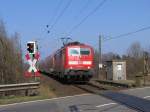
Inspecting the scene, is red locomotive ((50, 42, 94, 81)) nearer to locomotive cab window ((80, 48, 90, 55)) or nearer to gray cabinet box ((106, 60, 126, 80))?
locomotive cab window ((80, 48, 90, 55))

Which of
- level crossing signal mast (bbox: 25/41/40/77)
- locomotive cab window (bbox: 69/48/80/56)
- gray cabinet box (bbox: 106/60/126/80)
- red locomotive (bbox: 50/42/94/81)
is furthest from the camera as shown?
gray cabinet box (bbox: 106/60/126/80)

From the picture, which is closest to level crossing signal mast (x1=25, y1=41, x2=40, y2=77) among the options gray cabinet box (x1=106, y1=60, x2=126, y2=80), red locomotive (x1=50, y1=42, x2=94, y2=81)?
red locomotive (x1=50, y1=42, x2=94, y2=81)

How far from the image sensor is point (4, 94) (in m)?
28.0

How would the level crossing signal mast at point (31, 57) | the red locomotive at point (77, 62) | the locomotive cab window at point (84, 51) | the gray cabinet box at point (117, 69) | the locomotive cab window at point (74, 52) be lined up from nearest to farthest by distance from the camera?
the level crossing signal mast at point (31, 57)
the red locomotive at point (77, 62)
the locomotive cab window at point (74, 52)
the locomotive cab window at point (84, 51)
the gray cabinet box at point (117, 69)

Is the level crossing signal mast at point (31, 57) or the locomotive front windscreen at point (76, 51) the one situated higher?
the locomotive front windscreen at point (76, 51)

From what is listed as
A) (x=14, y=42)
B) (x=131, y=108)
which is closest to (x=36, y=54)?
(x=14, y=42)

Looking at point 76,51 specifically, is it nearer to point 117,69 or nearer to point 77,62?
point 77,62

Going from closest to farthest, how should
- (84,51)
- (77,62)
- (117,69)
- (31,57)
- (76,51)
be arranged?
(31,57) < (77,62) < (76,51) < (84,51) < (117,69)

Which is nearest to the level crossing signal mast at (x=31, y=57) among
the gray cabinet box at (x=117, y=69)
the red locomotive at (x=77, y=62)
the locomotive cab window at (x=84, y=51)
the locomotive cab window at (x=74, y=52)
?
the red locomotive at (x=77, y=62)

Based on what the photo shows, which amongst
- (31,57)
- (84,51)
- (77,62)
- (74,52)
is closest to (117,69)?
(84,51)

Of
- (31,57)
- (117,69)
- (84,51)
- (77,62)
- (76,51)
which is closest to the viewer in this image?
(31,57)

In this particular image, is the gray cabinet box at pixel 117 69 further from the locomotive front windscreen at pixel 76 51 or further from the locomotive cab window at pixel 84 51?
the locomotive front windscreen at pixel 76 51

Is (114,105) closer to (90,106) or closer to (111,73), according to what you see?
(90,106)

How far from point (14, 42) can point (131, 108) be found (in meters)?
21.7
